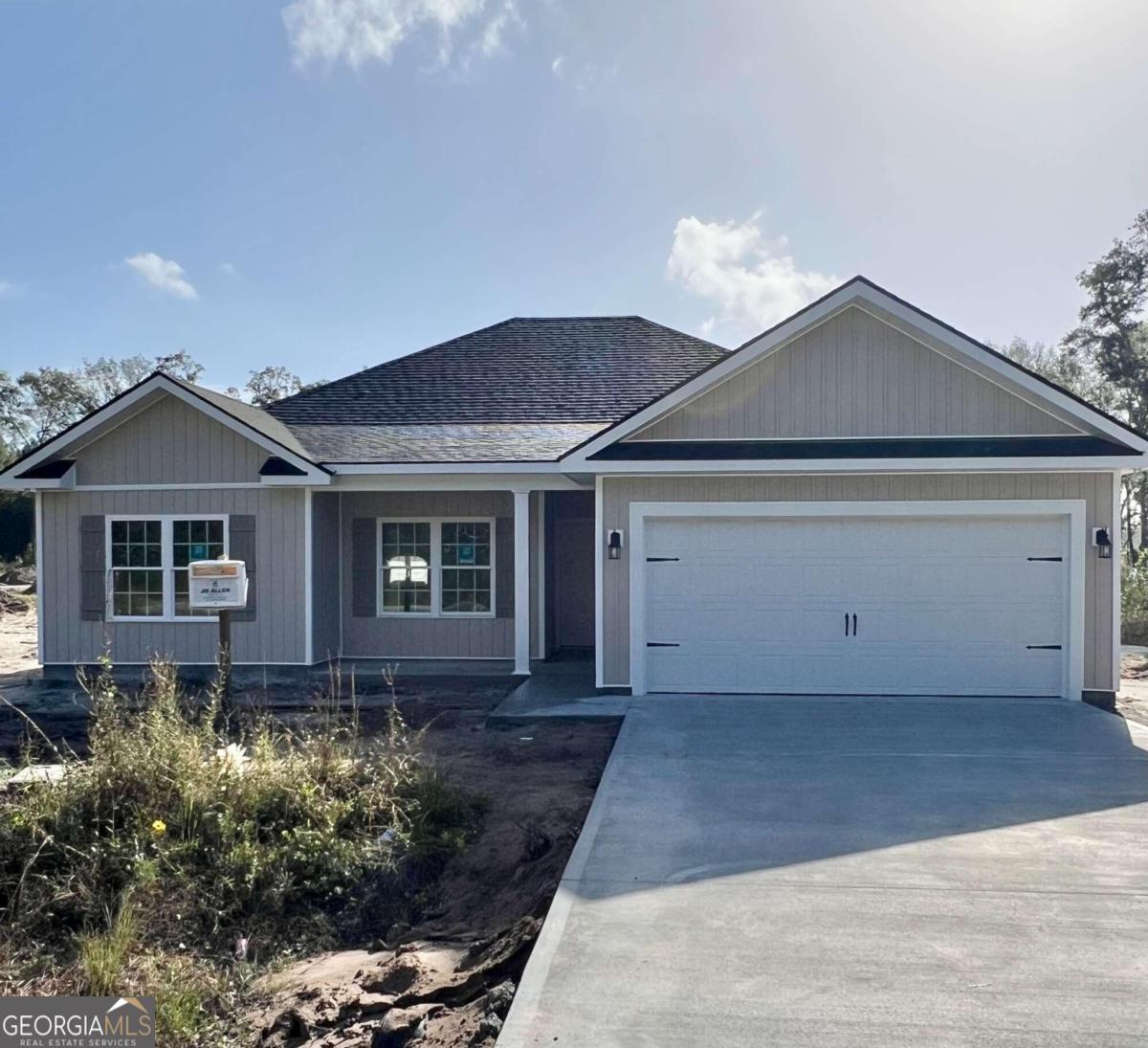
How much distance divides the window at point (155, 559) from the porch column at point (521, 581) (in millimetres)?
4163

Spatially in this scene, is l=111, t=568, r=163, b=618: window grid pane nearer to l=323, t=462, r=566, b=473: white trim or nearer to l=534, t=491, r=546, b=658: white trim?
l=323, t=462, r=566, b=473: white trim

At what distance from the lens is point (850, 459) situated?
10.1m

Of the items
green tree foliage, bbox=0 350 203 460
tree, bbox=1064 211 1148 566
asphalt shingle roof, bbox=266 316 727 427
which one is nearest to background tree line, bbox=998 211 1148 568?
tree, bbox=1064 211 1148 566

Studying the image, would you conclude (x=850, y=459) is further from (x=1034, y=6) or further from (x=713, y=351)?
(x=713, y=351)

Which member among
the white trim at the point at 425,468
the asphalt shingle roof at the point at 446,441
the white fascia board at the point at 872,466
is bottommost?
the white fascia board at the point at 872,466

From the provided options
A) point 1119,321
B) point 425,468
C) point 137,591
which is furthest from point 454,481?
point 1119,321

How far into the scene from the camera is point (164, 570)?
41.8 feet

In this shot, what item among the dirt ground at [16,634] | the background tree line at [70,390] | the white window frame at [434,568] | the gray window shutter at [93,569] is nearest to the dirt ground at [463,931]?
the gray window shutter at [93,569]

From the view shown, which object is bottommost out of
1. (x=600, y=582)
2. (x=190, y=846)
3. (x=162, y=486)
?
(x=190, y=846)

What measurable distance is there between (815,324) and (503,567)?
19.4ft

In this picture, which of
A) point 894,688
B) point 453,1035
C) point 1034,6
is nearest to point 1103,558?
point 894,688

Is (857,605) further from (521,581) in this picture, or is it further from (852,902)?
(852,902)

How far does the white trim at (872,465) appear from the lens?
9875mm

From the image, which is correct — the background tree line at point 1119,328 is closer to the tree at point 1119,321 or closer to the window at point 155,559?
the tree at point 1119,321
